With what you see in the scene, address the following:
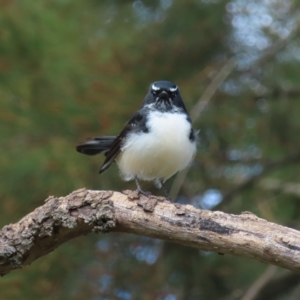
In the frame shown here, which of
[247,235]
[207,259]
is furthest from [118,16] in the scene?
[247,235]

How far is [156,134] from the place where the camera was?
3.57 meters

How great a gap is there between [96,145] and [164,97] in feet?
1.96

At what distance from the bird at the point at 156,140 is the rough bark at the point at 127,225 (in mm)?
782

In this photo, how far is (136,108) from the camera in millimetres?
4230

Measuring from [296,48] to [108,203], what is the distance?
2734 millimetres

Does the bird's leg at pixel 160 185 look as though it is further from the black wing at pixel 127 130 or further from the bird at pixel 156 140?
the black wing at pixel 127 130

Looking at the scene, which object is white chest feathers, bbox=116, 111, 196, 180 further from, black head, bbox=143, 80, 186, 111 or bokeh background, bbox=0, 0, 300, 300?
bokeh background, bbox=0, 0, 300, 300

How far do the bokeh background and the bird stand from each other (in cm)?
30

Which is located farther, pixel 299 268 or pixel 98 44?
pixel 98 44

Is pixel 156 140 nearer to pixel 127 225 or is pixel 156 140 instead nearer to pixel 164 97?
pixel 164 97

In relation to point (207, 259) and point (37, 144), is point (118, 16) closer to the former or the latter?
point (37, 144)

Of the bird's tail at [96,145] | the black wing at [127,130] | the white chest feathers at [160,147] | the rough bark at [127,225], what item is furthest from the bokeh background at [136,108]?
the rough bark at [127,225]

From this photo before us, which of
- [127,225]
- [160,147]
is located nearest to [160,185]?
[160,147]

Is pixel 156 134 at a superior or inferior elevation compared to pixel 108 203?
superior
